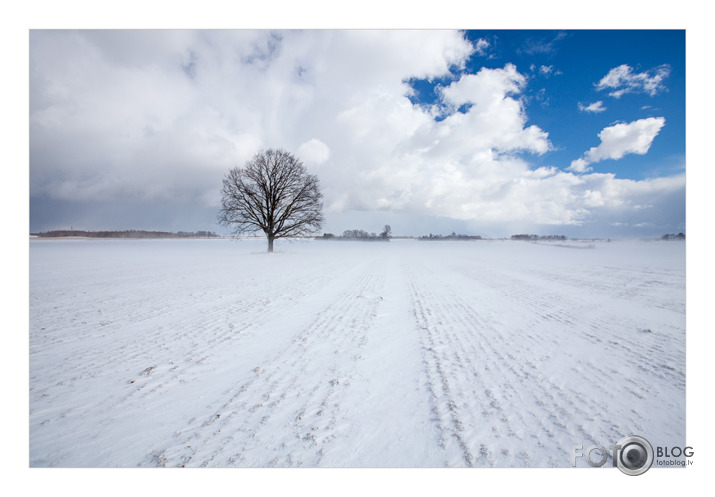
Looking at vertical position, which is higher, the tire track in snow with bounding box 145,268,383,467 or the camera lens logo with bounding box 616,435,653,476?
the tire track in snow with bounding box 145,268,383,467

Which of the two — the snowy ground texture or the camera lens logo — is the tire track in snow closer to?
the snowy ground texture

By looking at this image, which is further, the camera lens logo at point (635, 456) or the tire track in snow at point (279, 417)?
the camera lens logo at point (635, 456)

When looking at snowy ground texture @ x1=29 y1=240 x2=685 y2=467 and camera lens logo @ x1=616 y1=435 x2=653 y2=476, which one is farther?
camera lens logo @ x1=616 y1=435 x2=653 y2=476

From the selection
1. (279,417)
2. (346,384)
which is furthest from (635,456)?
(279,417)

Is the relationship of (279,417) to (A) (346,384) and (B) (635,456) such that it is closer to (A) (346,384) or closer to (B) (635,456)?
(A) (346,384)

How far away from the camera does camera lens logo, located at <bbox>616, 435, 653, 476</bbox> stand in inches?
99.0

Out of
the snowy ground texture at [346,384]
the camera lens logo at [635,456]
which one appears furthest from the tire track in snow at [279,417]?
the camera lens logo at [635,456]

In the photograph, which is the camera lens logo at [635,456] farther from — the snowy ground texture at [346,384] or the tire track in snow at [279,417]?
the tire track in snow at [279,417]

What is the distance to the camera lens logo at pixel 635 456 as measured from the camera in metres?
2.51

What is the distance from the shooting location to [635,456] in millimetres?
2557

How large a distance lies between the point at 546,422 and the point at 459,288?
7.25m

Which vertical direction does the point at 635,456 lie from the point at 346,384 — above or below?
below

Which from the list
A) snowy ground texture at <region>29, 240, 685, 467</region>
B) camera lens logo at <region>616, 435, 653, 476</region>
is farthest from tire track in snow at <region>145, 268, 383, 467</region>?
camera lens logo at <region>616, 435, 653, 476</region>

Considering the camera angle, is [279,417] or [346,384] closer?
[279,417]
